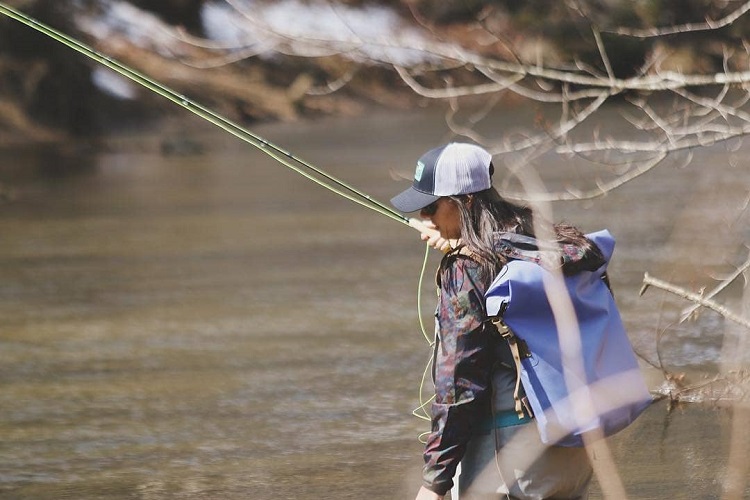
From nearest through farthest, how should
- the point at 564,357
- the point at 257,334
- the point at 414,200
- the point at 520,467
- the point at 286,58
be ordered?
the point at 564,357 < the point at 520,467 < the point at 414,200 < the point at 257,334 < the point at 286,58

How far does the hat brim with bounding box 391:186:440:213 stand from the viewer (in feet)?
10.7

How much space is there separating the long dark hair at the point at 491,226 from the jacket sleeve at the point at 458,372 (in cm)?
4

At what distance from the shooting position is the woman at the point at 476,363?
10.3 ft

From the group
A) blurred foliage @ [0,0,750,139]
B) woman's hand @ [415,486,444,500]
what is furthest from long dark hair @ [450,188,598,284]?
blurred foliage @ [0,0,750,139]

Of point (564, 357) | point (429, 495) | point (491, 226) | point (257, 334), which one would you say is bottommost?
point (429, 495)

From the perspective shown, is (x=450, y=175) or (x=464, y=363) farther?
(x=450, y=175)

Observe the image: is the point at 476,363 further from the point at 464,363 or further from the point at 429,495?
the point at 429,495

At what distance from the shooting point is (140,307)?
838cm

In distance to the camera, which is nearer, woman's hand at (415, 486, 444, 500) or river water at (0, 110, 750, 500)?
woman's hand at (415, 486, 444, 500)

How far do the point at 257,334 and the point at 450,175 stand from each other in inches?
178

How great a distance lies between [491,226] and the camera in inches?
128

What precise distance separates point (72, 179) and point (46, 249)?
14.8ft

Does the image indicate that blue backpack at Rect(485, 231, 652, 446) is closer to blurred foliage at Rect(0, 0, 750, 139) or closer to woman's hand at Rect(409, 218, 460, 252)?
woman's hand at Rect(409, 218, 460, 252)

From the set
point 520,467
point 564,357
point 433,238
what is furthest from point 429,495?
point 433,238
